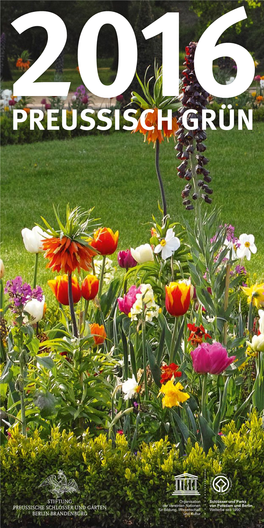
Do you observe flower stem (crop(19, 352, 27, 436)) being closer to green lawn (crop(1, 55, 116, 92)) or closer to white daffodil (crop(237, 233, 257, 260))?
white daffodil (crop(237, 233, 257, 260))

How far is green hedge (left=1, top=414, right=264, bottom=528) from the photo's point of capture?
2113mm

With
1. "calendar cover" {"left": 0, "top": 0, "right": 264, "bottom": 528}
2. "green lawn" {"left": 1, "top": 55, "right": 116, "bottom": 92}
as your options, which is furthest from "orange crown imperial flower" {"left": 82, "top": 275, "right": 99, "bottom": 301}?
"green lawn" {"left": 1, "top": 55, "right": 116, "bottom": 92}

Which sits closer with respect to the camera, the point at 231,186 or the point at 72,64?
the point at 231,186

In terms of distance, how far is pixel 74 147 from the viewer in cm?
1072

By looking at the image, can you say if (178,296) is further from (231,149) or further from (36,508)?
(231,149)

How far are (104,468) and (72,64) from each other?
3018 cm

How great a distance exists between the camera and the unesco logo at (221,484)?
2109 mm

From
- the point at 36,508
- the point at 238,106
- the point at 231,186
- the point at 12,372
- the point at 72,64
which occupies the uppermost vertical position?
the point at 72,64

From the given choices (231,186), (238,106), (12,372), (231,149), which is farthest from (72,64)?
(12,372)

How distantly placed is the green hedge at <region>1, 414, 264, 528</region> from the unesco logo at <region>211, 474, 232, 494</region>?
0.05 feet

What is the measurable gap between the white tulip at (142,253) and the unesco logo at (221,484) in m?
0.99

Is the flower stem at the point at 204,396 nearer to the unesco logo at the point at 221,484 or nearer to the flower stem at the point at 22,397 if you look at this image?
the unesco logo at the point at 221,484

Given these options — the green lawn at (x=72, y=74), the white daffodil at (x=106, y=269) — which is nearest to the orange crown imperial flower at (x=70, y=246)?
the white daffodil at (x=106, y=269)

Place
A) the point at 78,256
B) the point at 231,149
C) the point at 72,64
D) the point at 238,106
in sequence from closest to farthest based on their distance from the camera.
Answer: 1. the point at 78,256
2. the point at 231,149
3. the point at 238,106
4. the point at 72,64
